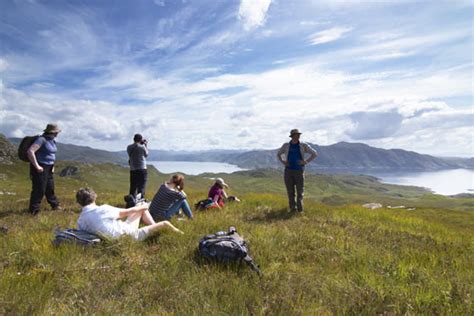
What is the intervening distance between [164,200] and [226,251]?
4.99 meters

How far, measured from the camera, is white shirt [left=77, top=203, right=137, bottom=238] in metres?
6.50

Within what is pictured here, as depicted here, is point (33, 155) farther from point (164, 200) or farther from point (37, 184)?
point (164, 200)

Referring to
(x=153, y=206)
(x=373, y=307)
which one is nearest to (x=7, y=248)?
(x=153, y=206)

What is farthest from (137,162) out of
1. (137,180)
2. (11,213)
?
(11,213)

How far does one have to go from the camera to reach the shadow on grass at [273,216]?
1043 centimetres

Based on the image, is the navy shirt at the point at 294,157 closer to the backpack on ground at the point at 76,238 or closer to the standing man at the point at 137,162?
the standing man at the point at 137,162

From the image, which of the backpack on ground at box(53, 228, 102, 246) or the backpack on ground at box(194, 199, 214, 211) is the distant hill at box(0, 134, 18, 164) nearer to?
the backpack on ground at box(194, 199, 214, 211)

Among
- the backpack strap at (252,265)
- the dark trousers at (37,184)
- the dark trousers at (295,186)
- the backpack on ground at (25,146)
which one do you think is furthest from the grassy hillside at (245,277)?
the dark trousers at (295,186)

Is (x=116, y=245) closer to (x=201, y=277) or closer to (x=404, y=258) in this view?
(x=201, y=277)

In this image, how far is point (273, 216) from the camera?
438 inches

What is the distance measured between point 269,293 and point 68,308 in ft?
8.69

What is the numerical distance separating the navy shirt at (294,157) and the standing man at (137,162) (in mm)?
5901

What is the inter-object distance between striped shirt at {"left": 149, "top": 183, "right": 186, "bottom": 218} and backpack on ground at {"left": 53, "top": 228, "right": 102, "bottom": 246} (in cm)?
350

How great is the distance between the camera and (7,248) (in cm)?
614
